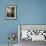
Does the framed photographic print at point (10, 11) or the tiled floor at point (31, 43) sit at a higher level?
the framed photographic print at point (10, 11)

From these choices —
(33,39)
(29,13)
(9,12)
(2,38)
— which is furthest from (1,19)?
(33,39)

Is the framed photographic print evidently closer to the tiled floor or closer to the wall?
Answer: the wall

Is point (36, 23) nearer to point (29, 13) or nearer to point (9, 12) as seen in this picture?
point (29, 13)

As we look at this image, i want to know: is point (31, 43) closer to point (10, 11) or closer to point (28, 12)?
point (28, 12)

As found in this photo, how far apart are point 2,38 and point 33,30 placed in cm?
113

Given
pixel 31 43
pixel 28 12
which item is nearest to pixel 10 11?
pixel 28 12

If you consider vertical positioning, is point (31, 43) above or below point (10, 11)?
below

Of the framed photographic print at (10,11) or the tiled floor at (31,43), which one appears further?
the framed photographic print at (10,11)

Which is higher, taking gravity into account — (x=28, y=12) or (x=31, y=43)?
(x=28, y=12)

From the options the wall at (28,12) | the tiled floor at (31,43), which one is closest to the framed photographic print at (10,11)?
the wall at (28,12)

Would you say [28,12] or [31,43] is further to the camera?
[28,12]

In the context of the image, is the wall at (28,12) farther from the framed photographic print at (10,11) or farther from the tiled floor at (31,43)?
the tiled floor at (31,43)

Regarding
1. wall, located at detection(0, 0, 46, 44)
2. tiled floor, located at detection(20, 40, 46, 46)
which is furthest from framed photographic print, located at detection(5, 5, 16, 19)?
tiled floor, located at detection(20, 40, 46, 46)

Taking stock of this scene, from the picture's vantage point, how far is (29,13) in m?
4.63
